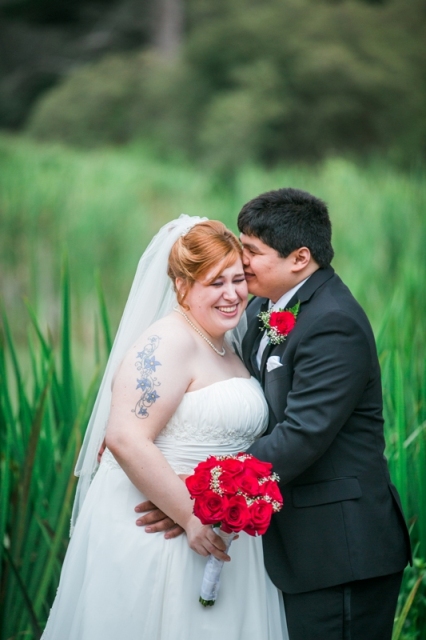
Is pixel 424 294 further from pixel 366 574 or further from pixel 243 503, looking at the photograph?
pixel 243 503

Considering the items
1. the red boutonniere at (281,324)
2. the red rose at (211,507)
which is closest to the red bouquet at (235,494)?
the red rose at (211,507)

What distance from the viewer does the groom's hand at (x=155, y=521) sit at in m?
1.91

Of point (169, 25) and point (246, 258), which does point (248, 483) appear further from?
point (169, 25)

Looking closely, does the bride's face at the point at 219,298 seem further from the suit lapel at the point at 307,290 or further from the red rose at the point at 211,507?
the red rose at the point at 211,507

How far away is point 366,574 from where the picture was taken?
6.16 ft

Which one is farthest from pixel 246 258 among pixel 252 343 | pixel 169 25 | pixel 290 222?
pixel 169 25

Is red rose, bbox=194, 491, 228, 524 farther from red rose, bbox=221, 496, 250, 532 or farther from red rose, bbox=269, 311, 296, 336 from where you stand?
red rose, bbox=269, 311, 296, 336

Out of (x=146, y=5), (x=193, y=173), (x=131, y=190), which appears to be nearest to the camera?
(x=131, y=190)

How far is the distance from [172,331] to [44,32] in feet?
36.6

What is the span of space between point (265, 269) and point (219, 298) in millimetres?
170

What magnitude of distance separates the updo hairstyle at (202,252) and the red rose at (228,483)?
63cm

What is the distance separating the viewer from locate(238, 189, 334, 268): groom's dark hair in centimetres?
200

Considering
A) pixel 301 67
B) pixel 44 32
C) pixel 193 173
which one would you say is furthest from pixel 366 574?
pixel 44 32

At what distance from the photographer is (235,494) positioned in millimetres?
1586
